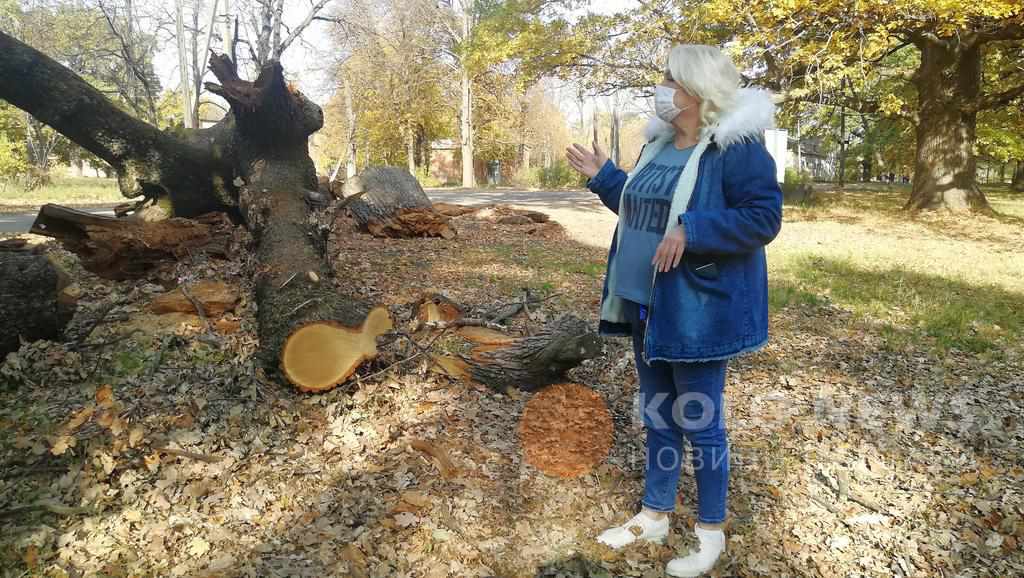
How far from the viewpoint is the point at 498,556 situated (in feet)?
8.01

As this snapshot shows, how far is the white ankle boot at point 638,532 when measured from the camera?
2486 mm

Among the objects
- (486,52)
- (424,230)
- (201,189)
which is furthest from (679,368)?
(486,52)

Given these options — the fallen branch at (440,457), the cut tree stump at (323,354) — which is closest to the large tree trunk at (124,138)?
the cut tree stump at (323,354)

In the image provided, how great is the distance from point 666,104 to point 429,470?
6.38 ft

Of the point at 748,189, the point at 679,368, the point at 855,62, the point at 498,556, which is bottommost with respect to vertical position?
the point at 498,556

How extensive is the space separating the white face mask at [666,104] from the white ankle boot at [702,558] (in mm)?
1552

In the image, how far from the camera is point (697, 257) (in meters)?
2.05

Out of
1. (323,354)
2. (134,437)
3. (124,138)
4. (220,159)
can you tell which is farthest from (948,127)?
(134,437)

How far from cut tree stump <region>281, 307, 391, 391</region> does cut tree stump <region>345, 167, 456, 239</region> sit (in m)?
5.25

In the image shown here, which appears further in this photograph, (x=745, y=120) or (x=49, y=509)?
(x=49, y=509)

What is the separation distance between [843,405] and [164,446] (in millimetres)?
3767

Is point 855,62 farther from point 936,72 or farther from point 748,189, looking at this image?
point 748,189

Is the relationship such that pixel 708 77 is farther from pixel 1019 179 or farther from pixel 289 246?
pixel 1019 179

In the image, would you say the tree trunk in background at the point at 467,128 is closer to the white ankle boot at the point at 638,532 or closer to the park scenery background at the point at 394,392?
the park scenery background at the point at 394,392
